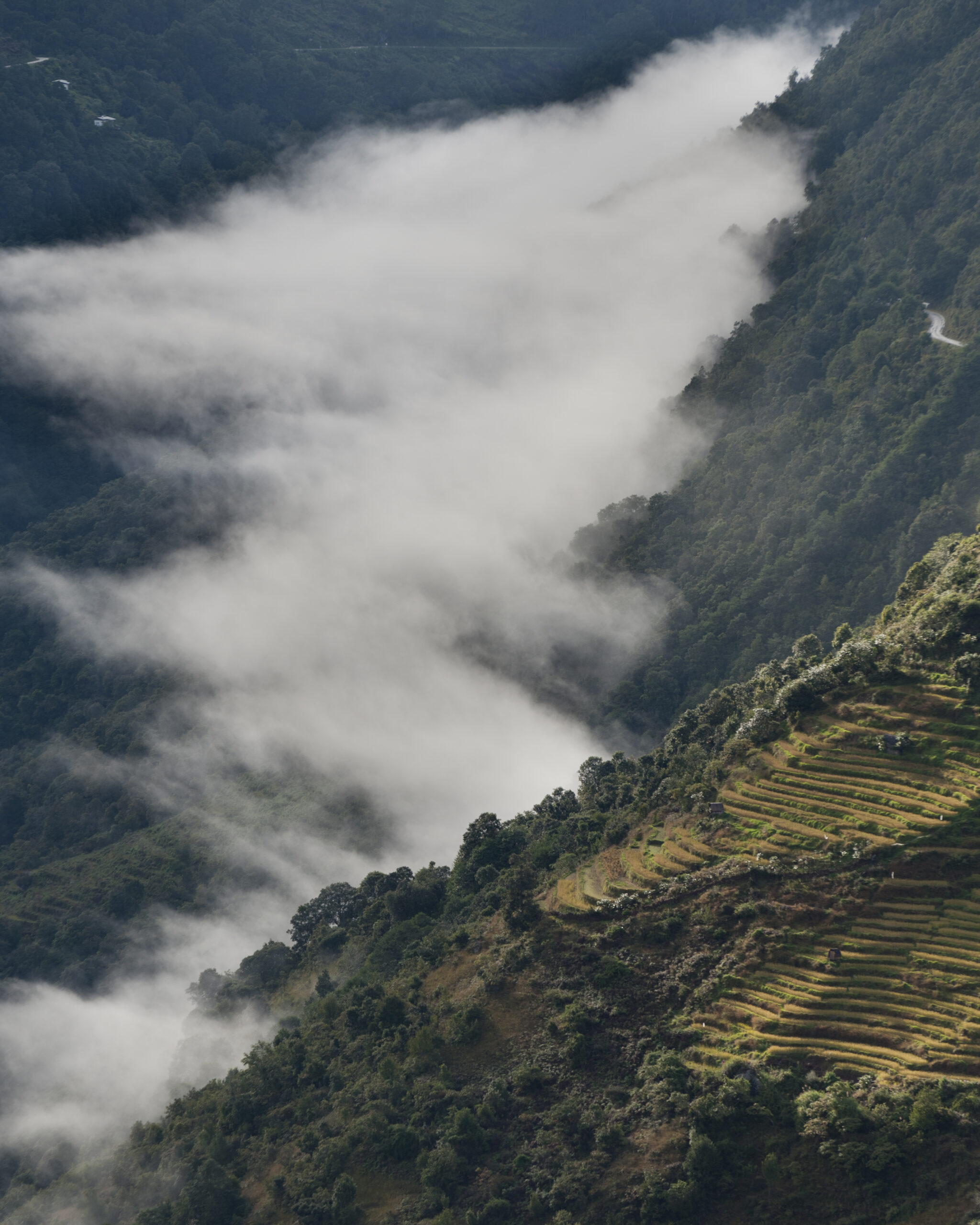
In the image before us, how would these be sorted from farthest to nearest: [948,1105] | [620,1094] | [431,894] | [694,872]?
[431,894] < [694,872] < [620,1094] < [948,1105]

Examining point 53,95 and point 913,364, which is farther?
point 53,95

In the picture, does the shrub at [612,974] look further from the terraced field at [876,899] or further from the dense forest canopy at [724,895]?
the terraced field at [876,899]

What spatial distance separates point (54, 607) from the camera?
15912cm

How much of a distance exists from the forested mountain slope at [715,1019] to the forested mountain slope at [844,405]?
39.4 metres

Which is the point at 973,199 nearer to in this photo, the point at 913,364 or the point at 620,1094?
the point at 913,364

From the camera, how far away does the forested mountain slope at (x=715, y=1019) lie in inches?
1588

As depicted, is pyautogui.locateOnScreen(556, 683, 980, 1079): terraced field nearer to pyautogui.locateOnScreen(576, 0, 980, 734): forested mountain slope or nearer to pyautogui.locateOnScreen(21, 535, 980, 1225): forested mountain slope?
pyautogui.locateOnScreen(21, 535, 980, 1225): forested mountain slope

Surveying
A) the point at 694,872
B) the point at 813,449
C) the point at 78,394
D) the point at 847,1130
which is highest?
the point at 78,394

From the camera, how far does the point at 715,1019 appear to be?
45.2 metres

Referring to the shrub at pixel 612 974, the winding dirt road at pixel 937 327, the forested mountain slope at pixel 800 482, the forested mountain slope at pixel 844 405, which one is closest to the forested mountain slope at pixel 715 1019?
the shrub at pixel 612 974

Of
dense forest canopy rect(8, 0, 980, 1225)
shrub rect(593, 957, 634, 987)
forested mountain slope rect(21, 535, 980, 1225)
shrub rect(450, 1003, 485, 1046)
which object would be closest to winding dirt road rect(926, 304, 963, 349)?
dense forest canopy rect(8, 0, 980, 1225)

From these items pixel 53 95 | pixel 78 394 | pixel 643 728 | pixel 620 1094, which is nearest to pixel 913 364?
pixel 643 728

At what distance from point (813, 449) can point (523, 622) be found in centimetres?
3658

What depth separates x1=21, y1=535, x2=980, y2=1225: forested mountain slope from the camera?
40.3 m
